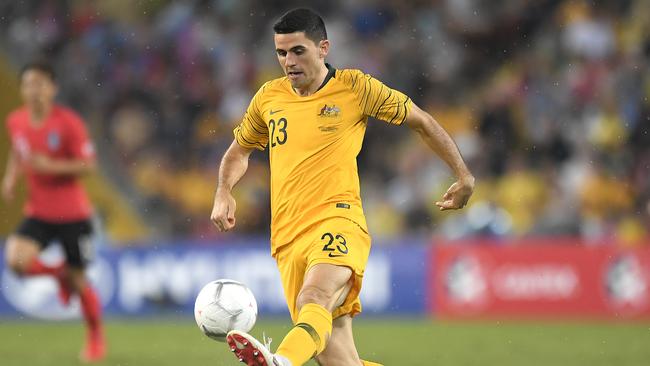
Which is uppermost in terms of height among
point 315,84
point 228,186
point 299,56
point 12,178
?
point 299,56

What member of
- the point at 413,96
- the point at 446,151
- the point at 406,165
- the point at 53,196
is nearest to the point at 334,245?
the point at 446,151

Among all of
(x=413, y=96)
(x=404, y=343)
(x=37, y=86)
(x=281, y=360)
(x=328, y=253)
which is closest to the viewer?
(x=281, y=360)

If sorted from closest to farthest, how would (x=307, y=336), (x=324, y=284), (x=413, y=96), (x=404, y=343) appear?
(x=307, y=336) → (x=324, y=284) → (x=404, y=343) → (x=413, y=96)

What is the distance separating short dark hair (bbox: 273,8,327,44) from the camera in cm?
622

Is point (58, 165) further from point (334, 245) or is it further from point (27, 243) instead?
point (334, 245)

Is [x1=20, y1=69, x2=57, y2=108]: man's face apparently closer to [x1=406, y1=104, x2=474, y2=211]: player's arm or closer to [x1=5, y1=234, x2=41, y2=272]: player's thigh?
[x1=5, y1=234, x2=41, y2=272]: player's thigh

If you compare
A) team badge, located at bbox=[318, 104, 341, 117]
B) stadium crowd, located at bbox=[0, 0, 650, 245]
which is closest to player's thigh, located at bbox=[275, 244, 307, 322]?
team badge, located at bbox=[318, 104, 341, 117]

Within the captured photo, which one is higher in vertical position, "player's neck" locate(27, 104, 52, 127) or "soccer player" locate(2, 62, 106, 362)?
"player's neck" locate(27, 104, 52, 127)

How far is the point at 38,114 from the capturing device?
11172mm

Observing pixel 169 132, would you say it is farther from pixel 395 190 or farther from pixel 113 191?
pixel 395 190

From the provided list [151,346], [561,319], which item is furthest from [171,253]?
[561,319]

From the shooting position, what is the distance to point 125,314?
1491 cm

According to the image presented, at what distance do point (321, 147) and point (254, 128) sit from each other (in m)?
0.51

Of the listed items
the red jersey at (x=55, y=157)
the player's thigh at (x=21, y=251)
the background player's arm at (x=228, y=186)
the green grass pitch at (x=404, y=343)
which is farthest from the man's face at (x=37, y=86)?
the background player's arm at (x=228, y=186)
